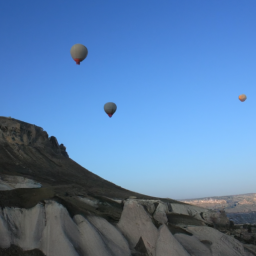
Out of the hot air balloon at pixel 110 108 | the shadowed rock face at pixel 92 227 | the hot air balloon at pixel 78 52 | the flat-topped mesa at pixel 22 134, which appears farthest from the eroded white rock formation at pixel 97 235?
the hot air balloon at pixel 110 108

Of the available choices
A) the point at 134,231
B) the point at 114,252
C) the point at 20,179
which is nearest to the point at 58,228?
the point at 114,252

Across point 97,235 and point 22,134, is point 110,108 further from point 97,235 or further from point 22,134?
point 97,235

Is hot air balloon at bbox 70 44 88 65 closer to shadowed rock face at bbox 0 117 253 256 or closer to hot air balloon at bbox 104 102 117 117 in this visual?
hot air balloon at bbox 104 102 117 117

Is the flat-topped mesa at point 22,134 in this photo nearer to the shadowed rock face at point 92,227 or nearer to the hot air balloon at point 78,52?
the hot air balloon at point 78,52

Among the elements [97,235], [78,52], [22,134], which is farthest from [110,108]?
[97,235]

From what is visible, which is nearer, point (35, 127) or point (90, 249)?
point (90, 249)

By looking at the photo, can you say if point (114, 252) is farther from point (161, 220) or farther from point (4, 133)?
point (4, 133)

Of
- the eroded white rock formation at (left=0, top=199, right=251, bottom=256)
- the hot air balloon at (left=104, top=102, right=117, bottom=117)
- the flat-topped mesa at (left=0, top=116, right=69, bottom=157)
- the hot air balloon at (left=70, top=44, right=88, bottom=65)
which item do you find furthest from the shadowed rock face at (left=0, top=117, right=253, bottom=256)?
the hot air balloon at (left=104, top=102, right=117, bottom=117)
